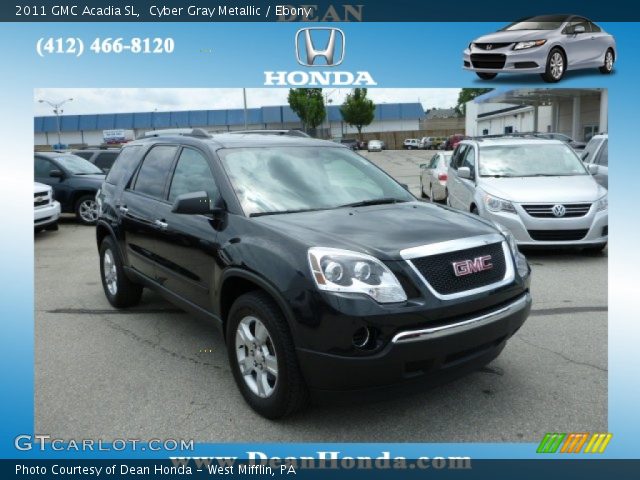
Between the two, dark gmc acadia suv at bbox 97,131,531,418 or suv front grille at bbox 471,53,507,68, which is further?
suv front grille at bbox 471,53,507,68

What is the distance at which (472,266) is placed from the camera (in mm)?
3184

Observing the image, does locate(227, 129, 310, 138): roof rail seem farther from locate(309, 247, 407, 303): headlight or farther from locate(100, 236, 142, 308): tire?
locate(309, 247, 407, 303): headlight

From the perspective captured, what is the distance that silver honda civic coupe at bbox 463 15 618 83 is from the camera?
294 cm

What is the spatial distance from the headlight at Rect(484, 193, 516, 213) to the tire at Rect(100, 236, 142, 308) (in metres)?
4.91

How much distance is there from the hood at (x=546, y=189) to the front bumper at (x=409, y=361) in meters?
4.75

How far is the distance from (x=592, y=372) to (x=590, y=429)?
82cm

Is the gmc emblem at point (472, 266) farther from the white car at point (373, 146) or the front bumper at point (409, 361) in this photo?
the white car at point (373, 146)

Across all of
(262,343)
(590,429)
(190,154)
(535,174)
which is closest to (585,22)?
(590,429)

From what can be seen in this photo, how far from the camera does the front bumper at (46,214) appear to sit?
10.1 meters

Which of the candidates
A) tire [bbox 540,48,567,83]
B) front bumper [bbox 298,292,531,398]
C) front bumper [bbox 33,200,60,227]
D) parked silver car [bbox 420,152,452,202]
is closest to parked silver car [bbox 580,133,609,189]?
parked silver car [bbox 420,152,452,202]

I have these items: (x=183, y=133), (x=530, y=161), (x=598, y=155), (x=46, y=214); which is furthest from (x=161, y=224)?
(x=598, y=155)

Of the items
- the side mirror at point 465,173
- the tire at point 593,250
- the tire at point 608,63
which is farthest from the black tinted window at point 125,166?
the tire at point 593,250

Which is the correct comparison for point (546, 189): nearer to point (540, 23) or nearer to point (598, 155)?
point (598, 155)

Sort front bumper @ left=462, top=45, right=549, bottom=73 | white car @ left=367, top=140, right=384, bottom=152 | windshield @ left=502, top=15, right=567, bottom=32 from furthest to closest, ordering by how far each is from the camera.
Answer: white car @ left=367, top=140, right=384, bottom=152 → front bumper @ left=462, top=45, right=549, bottom=73 → windshield @ left=502, top=15, right=567, bottom=32
